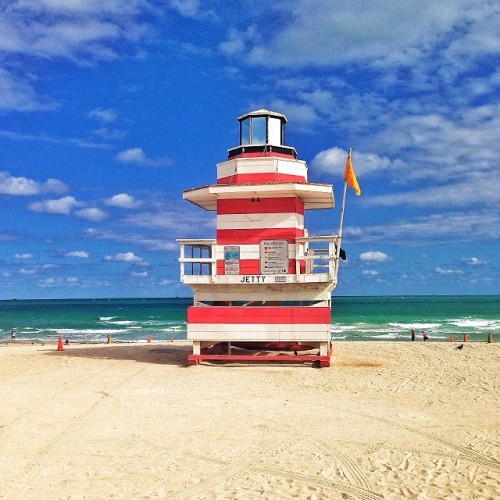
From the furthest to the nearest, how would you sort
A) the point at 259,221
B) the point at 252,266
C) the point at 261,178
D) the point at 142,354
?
the point at 142,354
the point at 261,178
the point at 259,221
the point at 252,266

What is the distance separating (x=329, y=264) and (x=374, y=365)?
3703mm

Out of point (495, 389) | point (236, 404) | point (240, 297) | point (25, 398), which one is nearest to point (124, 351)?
point (240, 297)

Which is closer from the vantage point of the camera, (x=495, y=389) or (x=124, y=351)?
(x=495, y=389)

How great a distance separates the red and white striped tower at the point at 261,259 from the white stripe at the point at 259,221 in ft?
0.10

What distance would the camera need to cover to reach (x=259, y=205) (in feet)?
54.2

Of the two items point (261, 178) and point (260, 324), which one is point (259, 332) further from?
point (261, 178)

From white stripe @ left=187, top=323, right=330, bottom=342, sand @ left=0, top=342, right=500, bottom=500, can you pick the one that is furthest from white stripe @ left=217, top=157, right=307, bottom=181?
sand @ left=0, top=342, right=500, bottom=500

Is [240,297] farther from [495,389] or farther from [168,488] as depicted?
[168,488]

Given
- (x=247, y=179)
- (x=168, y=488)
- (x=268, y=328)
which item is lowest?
(x=168, y=488)

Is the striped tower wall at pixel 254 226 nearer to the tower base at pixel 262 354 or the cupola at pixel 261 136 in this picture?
the cupola at pixel 261 136

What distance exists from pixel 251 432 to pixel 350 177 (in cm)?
991

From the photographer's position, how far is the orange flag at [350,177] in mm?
16875

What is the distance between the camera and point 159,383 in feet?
44.9

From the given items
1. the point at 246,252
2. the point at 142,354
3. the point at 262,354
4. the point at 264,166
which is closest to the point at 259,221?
the point at 246,252
